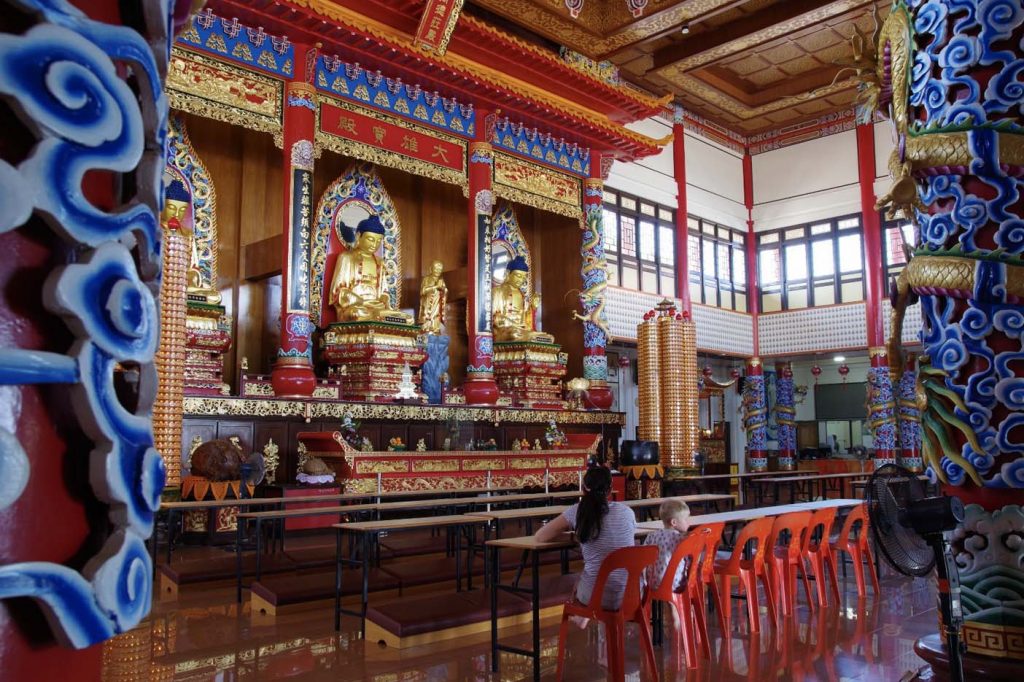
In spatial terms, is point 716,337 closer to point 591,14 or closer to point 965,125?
point 591,14

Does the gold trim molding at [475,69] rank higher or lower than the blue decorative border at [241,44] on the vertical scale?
higher

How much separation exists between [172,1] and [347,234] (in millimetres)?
11105

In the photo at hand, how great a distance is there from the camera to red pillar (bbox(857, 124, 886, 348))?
1594cm

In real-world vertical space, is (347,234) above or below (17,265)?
above

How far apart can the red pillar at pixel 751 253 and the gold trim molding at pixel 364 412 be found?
6702 millimetres

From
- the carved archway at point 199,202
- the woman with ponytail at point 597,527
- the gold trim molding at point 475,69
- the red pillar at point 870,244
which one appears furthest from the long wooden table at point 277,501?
the red pillar at point 870,244

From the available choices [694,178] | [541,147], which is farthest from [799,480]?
[694,178]

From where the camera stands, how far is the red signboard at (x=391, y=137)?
9750 millimetres

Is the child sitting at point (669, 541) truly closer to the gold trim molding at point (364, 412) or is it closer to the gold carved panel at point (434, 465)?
the gold carved panel at point (434, 465)

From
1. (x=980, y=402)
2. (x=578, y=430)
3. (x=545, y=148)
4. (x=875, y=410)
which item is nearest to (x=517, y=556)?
(x=980, y=402)

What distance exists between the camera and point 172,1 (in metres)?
0.87

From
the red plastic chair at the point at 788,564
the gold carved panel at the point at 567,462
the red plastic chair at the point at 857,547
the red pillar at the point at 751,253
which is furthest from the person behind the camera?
the red pillar at the point at 751,253

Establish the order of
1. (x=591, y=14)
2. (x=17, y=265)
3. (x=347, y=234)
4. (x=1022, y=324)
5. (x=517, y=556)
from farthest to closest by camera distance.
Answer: (x=591, y=14)
(x=347, y=234)
(x=517, y=556)
(x=1022, y=324)
(x=17, y=265)

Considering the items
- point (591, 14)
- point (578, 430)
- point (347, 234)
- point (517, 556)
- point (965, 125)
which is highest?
point (591, 14)
